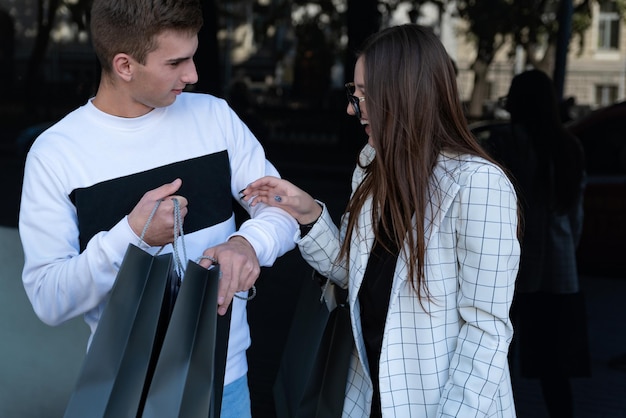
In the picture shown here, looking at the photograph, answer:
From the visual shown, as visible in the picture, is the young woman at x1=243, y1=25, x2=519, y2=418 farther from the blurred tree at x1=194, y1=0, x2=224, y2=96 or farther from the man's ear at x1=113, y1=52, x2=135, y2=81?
the blurred tree at x1=194, y1=0, x2=224, y2=96

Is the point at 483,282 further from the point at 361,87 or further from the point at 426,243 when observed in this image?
the point at 361,87

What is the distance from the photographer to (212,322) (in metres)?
1.79

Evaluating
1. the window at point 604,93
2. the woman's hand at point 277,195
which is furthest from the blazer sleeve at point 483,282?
the window at point 604,93

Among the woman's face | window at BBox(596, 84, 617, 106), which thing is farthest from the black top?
window at BBox(596, 84, 617, 106)

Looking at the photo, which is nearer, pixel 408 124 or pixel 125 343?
pixel 125 343

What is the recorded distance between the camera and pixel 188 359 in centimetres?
178

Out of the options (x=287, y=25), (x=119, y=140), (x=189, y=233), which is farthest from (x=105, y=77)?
(x=287, y=25)

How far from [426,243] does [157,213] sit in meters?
0.66

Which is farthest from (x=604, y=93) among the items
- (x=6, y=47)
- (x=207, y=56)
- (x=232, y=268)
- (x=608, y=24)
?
(x=232, y=268)

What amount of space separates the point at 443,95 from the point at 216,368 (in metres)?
0.87

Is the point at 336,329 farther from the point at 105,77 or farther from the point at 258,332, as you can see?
the point at 258,332

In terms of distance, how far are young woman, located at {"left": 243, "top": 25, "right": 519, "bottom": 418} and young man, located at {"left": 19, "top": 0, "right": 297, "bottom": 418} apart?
178 mm

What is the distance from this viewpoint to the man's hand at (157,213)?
1.85 m

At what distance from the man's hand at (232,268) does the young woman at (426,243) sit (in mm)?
317
